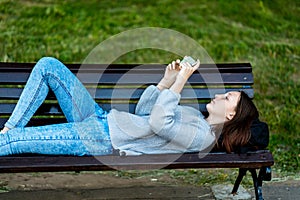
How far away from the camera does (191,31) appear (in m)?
7.70

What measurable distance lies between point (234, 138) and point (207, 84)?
2.30 ft

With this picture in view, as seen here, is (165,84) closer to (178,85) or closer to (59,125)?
(178,85)

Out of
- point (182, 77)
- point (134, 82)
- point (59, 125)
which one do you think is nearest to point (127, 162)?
point (59, 125)

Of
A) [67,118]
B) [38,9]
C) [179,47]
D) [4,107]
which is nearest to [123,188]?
[67,118]

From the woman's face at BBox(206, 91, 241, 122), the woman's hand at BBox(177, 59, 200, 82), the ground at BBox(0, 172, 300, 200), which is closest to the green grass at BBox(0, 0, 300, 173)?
the ground at BBox(0, 172, 300, 200)

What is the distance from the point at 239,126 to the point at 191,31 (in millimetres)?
3899

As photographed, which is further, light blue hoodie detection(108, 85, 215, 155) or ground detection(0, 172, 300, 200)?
ground detection(0, 172, 300, 200)

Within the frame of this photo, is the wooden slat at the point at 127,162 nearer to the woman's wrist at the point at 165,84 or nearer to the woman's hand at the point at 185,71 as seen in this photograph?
the woman's hand at the point at 185,71

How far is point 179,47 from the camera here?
738cm

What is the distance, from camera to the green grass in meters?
6.70

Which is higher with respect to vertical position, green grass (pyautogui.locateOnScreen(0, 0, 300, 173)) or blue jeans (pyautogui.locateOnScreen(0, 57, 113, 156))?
green grass (pyautogui.locateOnScreen(0, 0, 300, 173))

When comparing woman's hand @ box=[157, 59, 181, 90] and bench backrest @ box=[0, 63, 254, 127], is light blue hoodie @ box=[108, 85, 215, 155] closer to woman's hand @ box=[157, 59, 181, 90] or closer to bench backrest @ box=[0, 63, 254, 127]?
woman's hand @ box=[157, 59, 181, 90]

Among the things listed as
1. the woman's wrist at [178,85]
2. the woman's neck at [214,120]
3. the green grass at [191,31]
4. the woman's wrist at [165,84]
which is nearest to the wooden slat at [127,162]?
the woman's neck at [214,120]

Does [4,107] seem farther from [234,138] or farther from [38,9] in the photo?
[38,9]
